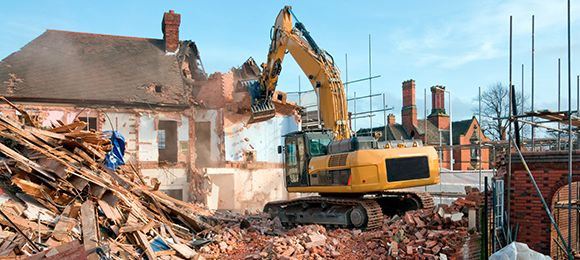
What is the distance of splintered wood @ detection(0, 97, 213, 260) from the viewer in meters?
7.43

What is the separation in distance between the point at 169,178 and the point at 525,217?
13467 mm

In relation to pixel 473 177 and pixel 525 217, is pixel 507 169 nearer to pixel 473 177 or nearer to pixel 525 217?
pixel 525 217

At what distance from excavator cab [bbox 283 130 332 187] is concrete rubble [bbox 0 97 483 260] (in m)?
1.68

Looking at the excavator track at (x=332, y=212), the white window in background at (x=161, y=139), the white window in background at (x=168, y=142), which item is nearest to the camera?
the excavator track at (x=332, y=212)

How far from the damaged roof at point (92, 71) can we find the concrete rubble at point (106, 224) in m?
8.10

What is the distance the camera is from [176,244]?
911 centimetres

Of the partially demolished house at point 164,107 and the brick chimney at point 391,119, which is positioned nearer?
the partially demolished house at point 164,107

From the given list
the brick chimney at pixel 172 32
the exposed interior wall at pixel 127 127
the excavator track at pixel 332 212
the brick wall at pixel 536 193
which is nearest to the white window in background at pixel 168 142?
the exposed interior wall at pixel 127 127

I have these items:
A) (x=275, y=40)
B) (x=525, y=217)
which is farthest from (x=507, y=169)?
(x=275, y=40)

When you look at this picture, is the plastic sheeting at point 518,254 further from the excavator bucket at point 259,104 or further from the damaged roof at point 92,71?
the damaged roof at point 92,71

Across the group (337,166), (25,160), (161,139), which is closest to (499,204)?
(337,166)

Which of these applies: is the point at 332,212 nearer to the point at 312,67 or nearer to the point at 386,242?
the point at 386,242

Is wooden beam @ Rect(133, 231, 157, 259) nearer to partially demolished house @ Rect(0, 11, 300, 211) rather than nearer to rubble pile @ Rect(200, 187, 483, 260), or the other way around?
rubble pile @ Rect(200, 187, 483, 260)

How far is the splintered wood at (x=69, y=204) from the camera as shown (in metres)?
7.43
